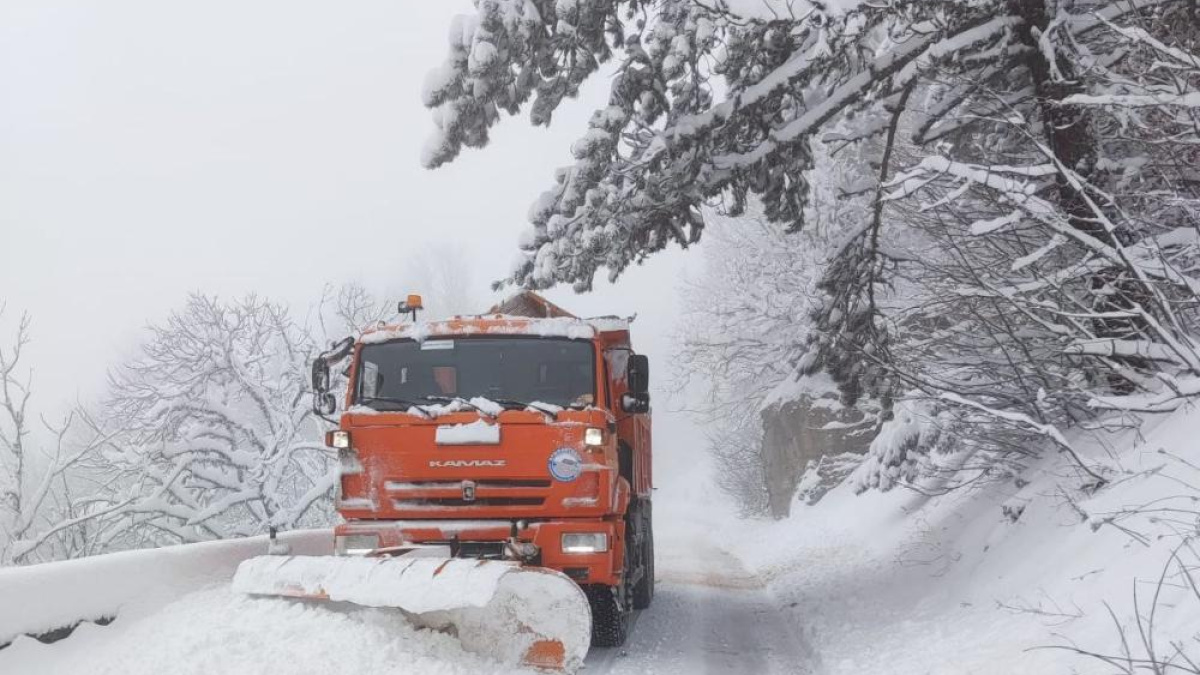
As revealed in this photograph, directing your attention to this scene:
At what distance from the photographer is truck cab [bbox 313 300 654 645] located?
6.95 m

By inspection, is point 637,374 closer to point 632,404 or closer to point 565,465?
point 632,404

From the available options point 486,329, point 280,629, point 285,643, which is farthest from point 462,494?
point 285,643

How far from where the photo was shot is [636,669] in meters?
6.67

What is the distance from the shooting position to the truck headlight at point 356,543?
702 cm

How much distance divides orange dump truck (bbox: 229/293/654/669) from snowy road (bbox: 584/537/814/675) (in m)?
0.47

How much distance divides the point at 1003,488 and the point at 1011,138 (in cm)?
344

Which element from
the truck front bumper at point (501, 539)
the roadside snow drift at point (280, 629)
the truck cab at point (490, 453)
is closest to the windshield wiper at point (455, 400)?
the truck cab at point (490, 453)

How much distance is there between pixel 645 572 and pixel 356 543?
11.8ft

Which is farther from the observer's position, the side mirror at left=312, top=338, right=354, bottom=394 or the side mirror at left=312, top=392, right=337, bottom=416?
the side mirror at left=312, top=392, right=337, bottom=416

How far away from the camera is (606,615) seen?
294 inches

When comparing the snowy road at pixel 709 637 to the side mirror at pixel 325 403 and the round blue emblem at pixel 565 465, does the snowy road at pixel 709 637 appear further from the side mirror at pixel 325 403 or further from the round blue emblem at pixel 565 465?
the side mirror at pixel 325 403

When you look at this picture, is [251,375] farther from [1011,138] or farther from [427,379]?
[1011,138]

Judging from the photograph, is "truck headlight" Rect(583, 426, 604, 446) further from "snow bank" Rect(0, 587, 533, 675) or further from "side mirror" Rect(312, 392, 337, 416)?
"side mirror" Rect(312, 392, 337, 416)

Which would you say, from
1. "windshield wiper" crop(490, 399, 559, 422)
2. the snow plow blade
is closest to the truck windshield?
"windshield wiper" crop(490, 399, 559, 422)
